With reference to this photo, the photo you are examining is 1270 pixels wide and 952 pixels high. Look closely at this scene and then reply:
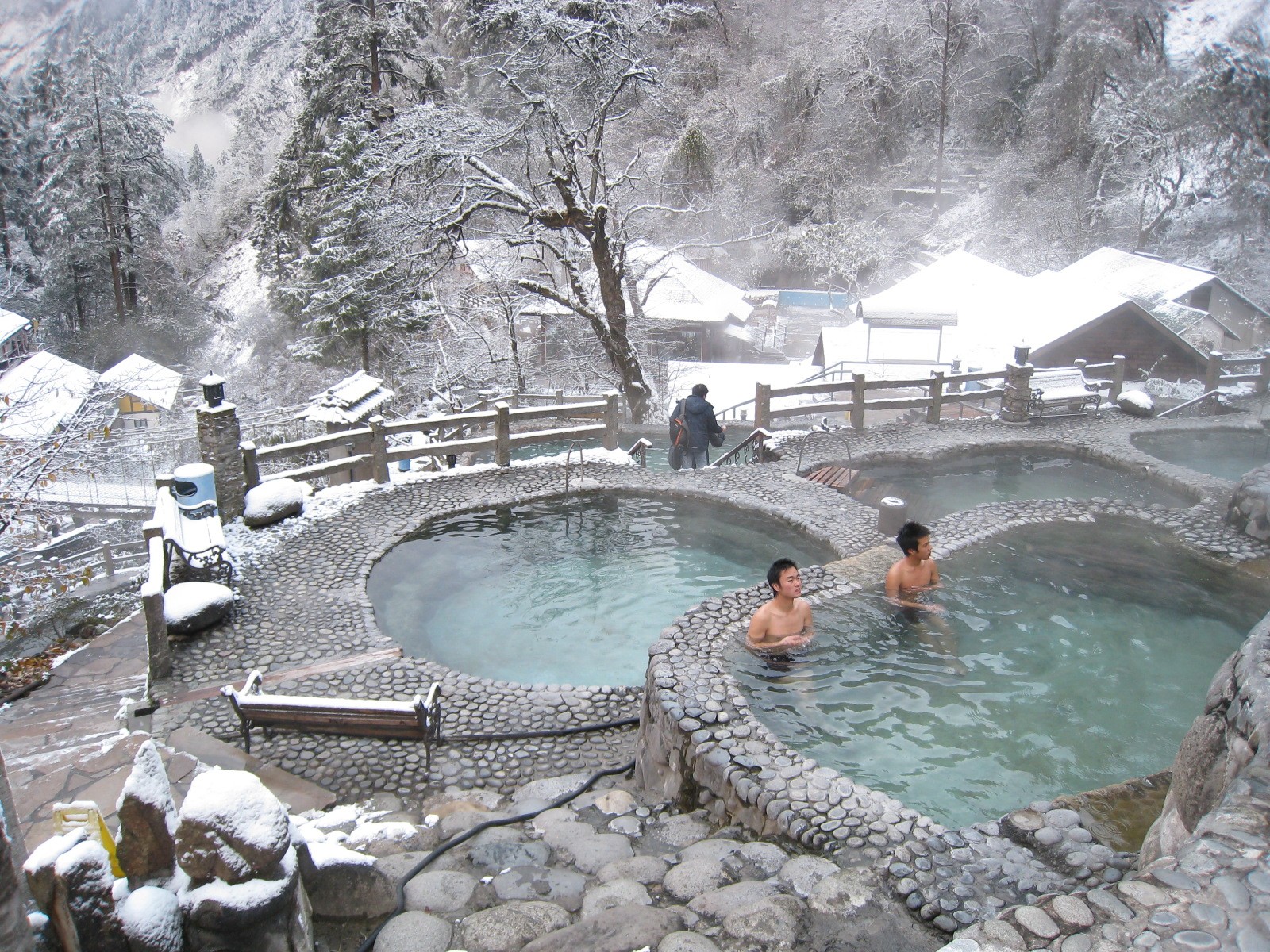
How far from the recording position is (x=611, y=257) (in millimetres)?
18531

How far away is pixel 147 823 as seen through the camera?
10.2 feet

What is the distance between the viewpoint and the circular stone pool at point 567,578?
8.62 metres

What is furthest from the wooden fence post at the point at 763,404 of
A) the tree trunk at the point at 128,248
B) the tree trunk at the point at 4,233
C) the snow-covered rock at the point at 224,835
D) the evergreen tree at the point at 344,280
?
the tree trunk at the point at 4,233

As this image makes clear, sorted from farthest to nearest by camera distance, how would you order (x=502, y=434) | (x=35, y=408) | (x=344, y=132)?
(x=344, y=132) < (x=35, y=408) < (x=502, y=434)

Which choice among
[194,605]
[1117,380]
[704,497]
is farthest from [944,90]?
[194,605]

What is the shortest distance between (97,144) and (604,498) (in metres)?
32.2

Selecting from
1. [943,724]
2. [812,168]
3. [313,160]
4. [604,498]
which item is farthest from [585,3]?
[812,168]

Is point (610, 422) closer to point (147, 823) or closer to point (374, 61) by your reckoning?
point (147, 823)

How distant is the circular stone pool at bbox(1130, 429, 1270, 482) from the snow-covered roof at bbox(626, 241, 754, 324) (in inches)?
664

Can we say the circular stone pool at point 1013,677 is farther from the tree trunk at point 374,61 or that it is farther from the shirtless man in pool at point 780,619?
the tree trunk at point 374,61

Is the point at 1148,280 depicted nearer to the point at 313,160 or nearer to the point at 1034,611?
the point at 1034,611

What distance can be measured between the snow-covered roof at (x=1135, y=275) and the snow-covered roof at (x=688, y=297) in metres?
11.6

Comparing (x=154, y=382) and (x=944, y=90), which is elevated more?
(x=944, y=90)

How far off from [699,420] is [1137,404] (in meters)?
9.74
